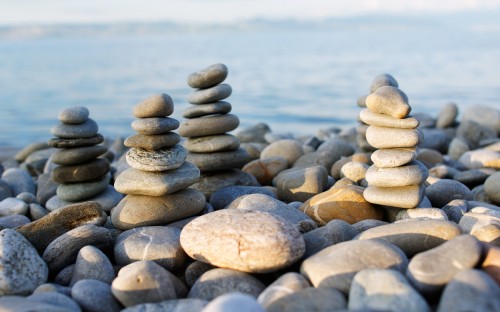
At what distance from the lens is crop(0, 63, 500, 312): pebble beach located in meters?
3.18

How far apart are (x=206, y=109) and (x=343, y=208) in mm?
2011

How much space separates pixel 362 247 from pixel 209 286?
966mm

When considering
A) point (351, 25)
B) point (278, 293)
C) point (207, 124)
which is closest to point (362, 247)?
point (278, 293)

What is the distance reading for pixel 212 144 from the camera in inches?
240

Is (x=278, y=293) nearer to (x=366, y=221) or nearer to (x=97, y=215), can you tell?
(x=366, y=221)

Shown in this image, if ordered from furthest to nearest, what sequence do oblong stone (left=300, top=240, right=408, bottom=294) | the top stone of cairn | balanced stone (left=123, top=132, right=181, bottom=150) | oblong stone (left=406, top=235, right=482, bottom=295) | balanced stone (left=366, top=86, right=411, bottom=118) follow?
the top stone of cairn
balanced stone (left=123, top=132, right=181, bottom=150)
balanced stone (left=366, top=86, right=411, bottom=118)
oblong stone (left=300, top=240, right=408, bottom=294)
oblong stone (left=406, top=235, right=482, bottom=295)

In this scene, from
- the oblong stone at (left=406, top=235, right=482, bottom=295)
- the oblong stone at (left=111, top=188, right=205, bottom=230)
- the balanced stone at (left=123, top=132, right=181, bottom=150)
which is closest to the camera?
the oblong stone at (left=406, top=235, right=482, bottom=295)

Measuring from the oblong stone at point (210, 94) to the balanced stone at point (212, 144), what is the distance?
1.31 ft

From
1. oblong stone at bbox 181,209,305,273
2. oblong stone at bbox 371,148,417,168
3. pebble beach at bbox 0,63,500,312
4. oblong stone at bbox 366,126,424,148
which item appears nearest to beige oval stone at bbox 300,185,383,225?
pebble beach at bbox 0,63,500,312

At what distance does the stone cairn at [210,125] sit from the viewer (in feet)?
19.9

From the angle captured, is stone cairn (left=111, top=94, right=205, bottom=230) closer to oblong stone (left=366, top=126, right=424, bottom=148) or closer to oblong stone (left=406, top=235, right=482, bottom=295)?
oblong stone (left=366, top=126, right=424, bottom=148)

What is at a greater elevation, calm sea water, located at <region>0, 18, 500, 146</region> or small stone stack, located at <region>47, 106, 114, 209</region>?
small stone stack, located at <region>47, 106, 114, 209</region>

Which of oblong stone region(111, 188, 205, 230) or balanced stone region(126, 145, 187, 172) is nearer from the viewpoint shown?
oblong stone region(111, 188, 205, 230)

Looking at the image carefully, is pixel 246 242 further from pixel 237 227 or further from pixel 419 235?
pixel 419 235
